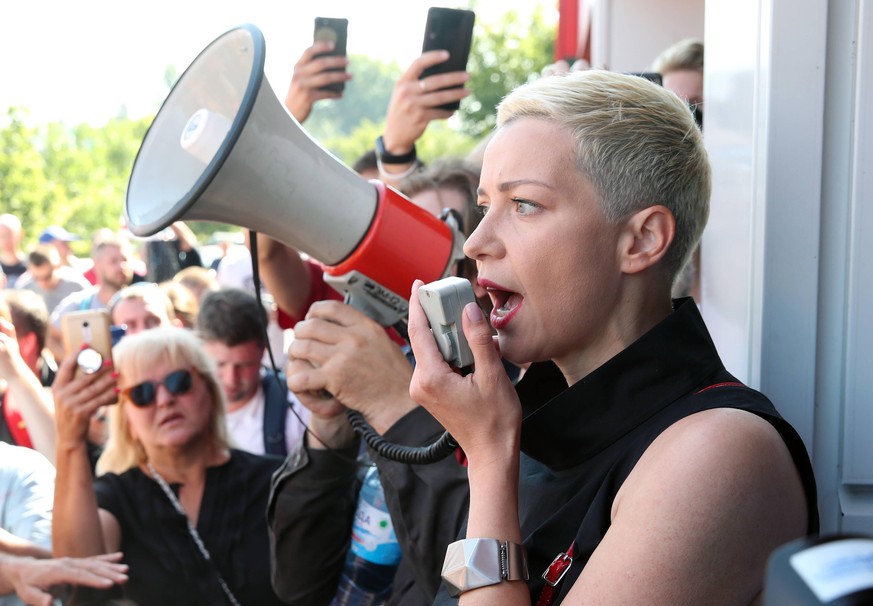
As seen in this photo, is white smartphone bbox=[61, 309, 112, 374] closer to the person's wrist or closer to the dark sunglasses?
the dark sunglasses

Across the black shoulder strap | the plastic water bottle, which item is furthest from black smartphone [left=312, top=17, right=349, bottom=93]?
the black shoulder strap

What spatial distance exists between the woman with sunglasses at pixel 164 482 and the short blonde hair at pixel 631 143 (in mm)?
2078

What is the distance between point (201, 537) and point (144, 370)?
2.13ft

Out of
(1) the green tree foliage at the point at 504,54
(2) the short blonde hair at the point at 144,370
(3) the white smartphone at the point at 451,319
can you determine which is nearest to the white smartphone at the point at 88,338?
(2) the short blonde hair at the point at 144,370

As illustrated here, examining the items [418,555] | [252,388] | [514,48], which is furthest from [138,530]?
[514,48]

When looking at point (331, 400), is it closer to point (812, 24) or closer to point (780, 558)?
point (812, 24)

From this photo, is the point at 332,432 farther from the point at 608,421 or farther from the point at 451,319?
the point at 608,421

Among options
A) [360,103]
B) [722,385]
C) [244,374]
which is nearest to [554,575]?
[722,385]

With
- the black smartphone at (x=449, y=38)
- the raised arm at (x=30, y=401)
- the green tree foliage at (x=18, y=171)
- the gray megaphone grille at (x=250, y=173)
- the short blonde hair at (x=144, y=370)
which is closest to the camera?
the gray megaphone grille at (x=250, y=173)

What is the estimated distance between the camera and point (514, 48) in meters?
33.8

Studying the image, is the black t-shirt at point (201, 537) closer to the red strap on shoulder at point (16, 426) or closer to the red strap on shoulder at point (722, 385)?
the red strap on shoulder at point (16, 426)

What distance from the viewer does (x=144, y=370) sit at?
3.48 m

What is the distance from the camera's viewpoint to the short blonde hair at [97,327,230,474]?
3.43m

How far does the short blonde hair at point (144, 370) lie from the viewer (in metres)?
3.43
